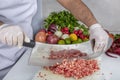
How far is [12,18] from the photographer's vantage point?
134 centimetres

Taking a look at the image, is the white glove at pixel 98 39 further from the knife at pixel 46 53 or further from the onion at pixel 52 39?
the onion at pixel 52 39

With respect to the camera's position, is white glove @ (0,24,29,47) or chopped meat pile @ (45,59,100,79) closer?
white glove @ (0,24,29,47)

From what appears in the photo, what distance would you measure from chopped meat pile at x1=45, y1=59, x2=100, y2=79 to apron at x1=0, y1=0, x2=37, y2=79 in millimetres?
203

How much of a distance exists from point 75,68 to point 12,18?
389mm

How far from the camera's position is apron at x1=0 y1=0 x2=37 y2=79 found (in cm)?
131

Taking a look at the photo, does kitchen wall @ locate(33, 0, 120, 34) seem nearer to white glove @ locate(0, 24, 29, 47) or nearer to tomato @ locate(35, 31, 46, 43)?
tomato @ locate(35, 31, 46, 43)

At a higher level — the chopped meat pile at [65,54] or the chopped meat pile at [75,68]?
the chopped meat pile at [65,54]

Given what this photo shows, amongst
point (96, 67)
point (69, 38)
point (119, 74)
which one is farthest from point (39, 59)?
point (69, 38)

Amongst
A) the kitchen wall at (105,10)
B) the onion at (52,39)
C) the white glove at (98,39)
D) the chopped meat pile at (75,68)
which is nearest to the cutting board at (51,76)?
the chopped meat pile at (75,68)

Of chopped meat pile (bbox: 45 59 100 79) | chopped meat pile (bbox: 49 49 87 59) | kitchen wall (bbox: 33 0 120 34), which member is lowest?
chopped meat pile (bbox: 45 59 100 79)

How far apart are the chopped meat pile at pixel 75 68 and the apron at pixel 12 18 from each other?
0.20m

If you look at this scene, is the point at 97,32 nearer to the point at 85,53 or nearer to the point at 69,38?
the point at 85,53

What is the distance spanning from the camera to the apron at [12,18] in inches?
51.6

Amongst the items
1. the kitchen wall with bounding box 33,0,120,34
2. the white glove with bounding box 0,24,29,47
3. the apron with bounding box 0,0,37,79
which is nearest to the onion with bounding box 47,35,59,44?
the kitchen wall with bounding box 33,0,120,34
